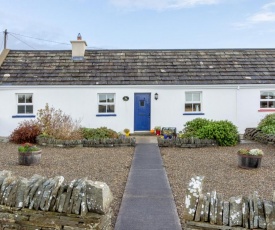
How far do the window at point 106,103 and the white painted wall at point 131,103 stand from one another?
277 millimetres

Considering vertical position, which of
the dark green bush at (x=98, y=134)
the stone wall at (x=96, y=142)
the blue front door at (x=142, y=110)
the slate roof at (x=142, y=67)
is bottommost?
the stone wall at (x=96, y=142)

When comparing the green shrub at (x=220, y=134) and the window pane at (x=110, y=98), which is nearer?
the green shrub at (x=220, y=134)

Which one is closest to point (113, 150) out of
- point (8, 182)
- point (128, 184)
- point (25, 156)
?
point (25, 156)

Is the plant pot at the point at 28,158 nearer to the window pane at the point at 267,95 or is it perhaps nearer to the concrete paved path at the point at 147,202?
the concrete paved path at the point at 147,202

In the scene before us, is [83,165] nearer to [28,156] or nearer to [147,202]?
[28,156]

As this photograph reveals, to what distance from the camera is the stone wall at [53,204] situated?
14.0 feet

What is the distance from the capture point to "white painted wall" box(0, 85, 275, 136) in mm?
18734

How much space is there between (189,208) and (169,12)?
58.6 ft

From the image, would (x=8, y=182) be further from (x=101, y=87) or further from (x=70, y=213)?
(x=101, y=87)

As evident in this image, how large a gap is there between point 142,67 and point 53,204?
16.6 metres

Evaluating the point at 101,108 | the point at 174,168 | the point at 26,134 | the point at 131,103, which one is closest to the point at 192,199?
the point at 174,168

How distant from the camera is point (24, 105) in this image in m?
18.8

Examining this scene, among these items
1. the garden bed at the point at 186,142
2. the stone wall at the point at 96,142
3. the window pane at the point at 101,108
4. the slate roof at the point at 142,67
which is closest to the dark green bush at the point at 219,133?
the garden bed at the point at 186,142

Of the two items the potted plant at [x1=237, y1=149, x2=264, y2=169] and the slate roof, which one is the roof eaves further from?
the potted plant at [x1=237, y1=149, x2=264, y2=169]
